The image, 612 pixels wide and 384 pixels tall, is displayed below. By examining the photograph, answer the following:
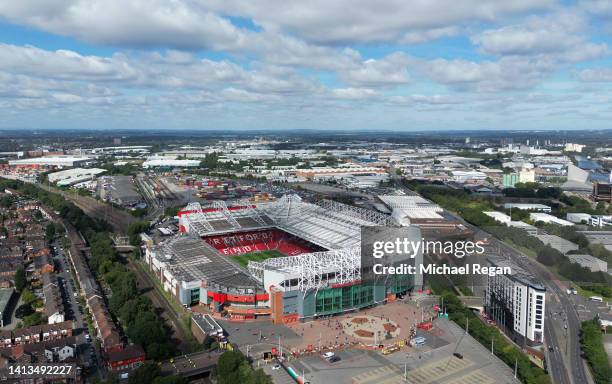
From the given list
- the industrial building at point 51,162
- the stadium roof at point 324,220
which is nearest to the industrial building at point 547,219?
the stadium roof at point 324,220

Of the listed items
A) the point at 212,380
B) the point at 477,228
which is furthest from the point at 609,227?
the point at 212,380

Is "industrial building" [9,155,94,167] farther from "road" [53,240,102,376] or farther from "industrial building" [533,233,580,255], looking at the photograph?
"industrial building" [533,233,580,255]

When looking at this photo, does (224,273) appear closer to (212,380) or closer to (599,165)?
(212,380)

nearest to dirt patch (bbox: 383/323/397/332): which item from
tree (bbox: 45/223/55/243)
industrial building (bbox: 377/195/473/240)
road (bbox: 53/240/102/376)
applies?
industrial building (bbox: 377/195/473/240)

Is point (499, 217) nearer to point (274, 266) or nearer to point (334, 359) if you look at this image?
point (274, 266)

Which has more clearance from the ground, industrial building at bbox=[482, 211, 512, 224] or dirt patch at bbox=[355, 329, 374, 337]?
industrial building at bbox=[482, 211, 512, 224]

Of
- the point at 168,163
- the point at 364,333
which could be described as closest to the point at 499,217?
the point at 364,333
